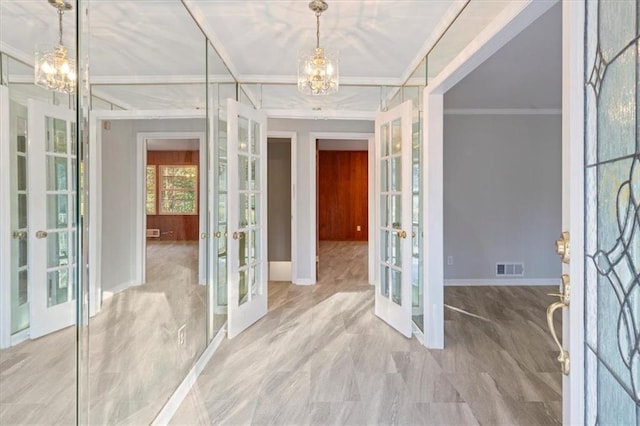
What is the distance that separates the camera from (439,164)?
2.76m

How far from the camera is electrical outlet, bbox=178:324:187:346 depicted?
2.22 metres

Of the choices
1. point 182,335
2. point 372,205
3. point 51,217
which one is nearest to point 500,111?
point 372,205

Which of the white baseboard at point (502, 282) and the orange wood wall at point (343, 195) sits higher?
the orange wood wall at point (343, 195)

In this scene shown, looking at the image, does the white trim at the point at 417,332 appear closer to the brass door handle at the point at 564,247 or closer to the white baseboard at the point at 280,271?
the brass door handle at the point at 564,247

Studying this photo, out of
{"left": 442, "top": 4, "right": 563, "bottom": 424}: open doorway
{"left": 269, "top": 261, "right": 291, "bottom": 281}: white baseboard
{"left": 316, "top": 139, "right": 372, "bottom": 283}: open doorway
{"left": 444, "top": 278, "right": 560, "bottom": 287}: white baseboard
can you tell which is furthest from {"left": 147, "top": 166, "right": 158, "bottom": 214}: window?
{"left": 316, "top": 139, "right": 372, "bottom": 283}: open doorway

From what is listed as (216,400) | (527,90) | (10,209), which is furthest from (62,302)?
(527,90)

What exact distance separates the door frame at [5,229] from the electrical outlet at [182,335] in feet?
4.19

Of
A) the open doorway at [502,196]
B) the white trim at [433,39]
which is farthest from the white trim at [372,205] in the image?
the white trim at [433,39]

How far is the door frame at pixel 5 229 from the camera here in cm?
99

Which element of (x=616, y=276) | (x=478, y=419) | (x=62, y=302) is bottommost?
(x=478, y=419)

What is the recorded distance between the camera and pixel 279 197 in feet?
18.1

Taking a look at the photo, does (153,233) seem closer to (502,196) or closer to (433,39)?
(433,39)

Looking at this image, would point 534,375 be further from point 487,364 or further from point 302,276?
point 302,276

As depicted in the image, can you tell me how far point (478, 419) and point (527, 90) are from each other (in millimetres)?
3612
